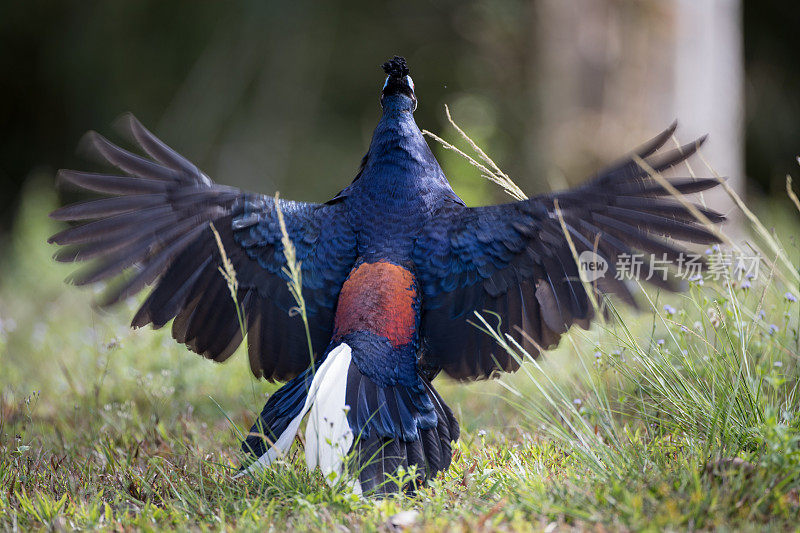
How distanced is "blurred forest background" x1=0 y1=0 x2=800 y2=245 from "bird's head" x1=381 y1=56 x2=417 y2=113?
3167 mm

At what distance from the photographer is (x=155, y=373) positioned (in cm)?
383

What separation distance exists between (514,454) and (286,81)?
289 inches

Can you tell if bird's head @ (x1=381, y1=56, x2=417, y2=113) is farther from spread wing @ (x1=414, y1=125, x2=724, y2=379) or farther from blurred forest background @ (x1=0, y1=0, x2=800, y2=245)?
blurred forest background @ (x1=0, y1=0, x2=800, y2=245)

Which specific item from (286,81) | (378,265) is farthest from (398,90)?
(286,81)

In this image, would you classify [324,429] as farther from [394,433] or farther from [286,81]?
[286,81]

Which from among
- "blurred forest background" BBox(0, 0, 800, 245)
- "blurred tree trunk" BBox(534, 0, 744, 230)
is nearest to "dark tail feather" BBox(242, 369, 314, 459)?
"blurred tree trunk" BBox(534, 0, 744, 230)

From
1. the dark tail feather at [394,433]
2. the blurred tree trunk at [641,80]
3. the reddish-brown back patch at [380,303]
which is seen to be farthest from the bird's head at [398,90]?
the blurred tree trunk at [641,80]

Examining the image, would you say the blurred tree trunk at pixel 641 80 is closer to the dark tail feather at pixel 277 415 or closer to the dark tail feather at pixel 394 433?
the dark tail feather at pixel 394 433

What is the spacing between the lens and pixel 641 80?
18.7 feet

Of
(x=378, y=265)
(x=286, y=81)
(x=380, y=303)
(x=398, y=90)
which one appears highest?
(x=286, y=81)

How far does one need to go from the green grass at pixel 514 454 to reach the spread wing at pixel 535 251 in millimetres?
201

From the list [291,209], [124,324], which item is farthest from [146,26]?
[291,209]

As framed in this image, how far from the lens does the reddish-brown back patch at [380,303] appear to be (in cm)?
272

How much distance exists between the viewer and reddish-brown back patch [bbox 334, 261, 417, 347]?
2.72 meters
